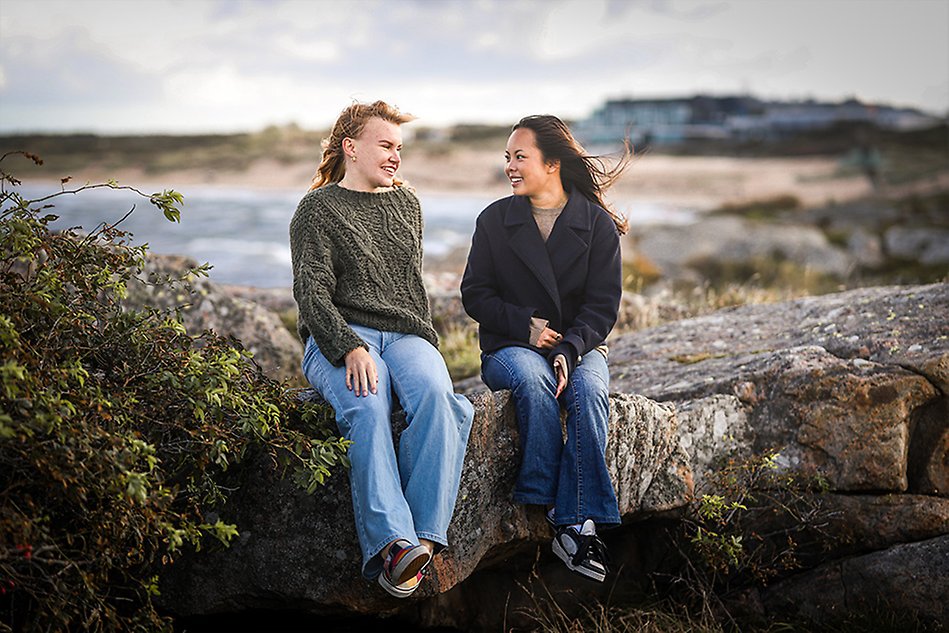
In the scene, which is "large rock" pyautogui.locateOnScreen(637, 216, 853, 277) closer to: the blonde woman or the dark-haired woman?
the dark-haired woman

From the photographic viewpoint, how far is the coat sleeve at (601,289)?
5.24m

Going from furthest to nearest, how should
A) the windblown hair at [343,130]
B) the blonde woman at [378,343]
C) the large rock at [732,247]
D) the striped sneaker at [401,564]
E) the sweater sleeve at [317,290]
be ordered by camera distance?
the large rock at [732,247] → the windblown hair at [343,130] → the sweater sleeve at [317,290] → the blonde woman at [378,343] → the striped sneaker at [401,564]

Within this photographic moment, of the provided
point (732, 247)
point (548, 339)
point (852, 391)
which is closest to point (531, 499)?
point (548, 339)

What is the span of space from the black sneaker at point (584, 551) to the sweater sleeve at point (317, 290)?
1404mm

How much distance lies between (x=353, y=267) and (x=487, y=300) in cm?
85

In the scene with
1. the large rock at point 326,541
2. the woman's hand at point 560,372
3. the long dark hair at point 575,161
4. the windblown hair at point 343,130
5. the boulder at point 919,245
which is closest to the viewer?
the large rock at point 326,541

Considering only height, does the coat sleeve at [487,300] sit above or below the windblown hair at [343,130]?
below

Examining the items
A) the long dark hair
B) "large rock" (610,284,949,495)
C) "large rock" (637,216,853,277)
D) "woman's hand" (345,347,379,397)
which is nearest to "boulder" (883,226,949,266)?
"large rock" (637,216,853,277)

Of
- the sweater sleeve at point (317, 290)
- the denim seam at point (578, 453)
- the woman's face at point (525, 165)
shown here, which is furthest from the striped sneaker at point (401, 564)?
the woman's face at point (525, 165)

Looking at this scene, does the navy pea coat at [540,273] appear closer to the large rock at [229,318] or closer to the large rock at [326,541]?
the large rock at [326,541]

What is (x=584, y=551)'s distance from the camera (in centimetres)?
461

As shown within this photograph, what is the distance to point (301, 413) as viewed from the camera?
4645 millimetres

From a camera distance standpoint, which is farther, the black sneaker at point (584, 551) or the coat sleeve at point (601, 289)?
the coat sleeve at point (601, 289)

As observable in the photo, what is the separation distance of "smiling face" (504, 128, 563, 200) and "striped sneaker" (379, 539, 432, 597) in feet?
7.60
